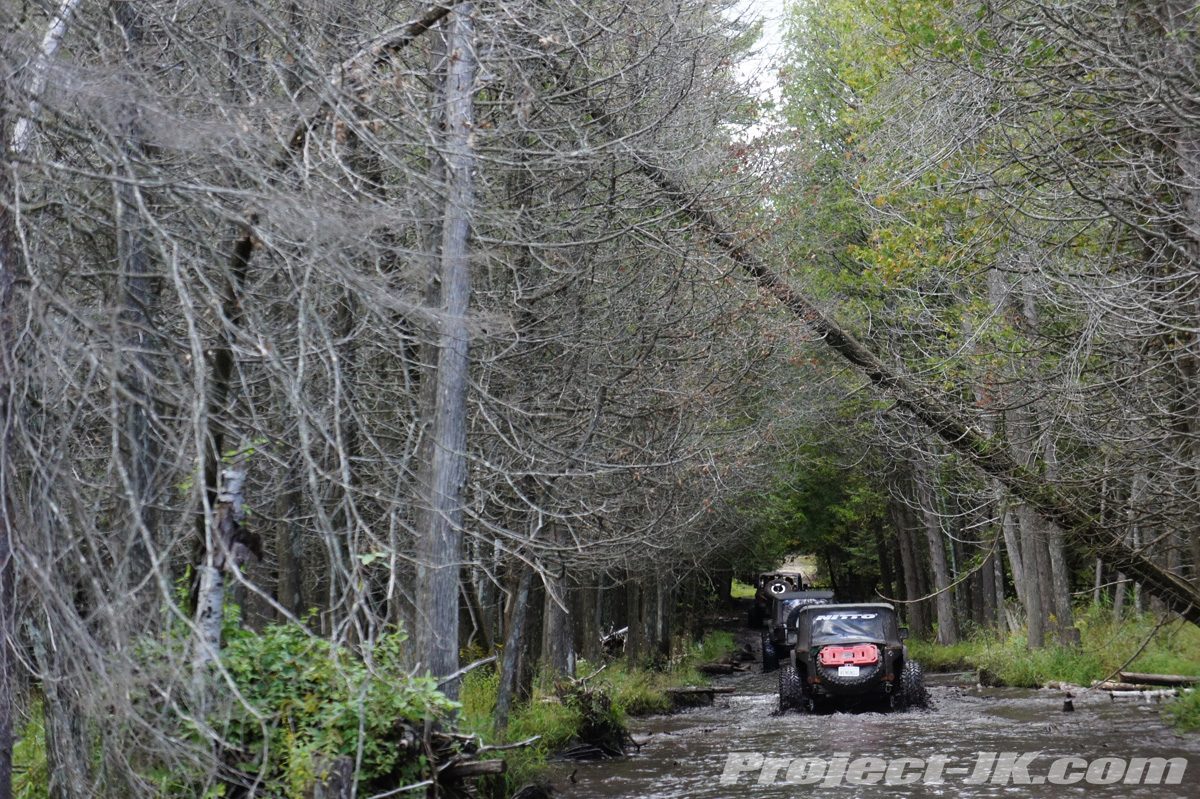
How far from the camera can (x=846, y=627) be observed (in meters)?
23.1

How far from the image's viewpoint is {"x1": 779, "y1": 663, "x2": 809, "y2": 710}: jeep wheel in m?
23.3

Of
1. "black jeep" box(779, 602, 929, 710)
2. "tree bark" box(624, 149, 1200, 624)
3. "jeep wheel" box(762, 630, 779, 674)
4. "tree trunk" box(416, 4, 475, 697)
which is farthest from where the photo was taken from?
"jeep wheel" box(762, 630, 779, 674)

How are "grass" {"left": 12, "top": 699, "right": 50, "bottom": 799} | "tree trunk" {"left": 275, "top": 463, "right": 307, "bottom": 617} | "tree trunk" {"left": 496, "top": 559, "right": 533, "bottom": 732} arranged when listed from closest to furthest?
1. "grass" {"left": 12, "top": 699, "right": 50, "bottom": 799}
2. "tree trunk" {"left": 496, "top": 559, "right": 533, "bottom": 732}
3. "tree trunk" {"left": 275, "top": 463, "right": 307, "bottom": 617}

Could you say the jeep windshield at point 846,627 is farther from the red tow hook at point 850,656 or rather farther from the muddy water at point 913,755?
the muddy water at point 913,755

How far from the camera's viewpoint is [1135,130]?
38.1ft

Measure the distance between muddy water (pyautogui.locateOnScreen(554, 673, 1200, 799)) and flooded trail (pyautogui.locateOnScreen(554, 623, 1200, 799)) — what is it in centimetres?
2

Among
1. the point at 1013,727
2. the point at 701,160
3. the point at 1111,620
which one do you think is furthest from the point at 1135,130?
the point at 1111,620

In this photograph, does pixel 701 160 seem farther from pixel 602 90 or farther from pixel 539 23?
pixel 539 23

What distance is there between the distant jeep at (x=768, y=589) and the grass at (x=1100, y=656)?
24.4m

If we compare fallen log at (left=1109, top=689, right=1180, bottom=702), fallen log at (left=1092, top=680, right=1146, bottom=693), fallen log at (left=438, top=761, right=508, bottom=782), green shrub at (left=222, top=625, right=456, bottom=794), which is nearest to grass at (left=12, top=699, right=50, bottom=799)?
green shrub at (left=222, top=625, right=456, bottom=794)

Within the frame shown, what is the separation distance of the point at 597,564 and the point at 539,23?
801cm

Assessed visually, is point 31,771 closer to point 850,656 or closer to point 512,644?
point 512,644
